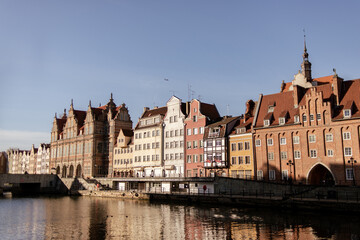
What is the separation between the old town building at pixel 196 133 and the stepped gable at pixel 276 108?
1247 cm

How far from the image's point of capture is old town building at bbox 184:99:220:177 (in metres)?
79.1

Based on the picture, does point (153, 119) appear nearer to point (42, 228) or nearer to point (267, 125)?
point (267, 125)

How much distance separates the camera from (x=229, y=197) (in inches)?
2354

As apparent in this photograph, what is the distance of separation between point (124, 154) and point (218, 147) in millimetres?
35128

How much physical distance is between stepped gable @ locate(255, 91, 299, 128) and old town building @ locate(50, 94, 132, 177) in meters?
50.5

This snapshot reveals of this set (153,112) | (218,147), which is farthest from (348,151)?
(153,112)

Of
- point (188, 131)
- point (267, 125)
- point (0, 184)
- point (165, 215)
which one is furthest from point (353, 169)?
point (0, 184)

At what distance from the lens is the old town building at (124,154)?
98.6 m

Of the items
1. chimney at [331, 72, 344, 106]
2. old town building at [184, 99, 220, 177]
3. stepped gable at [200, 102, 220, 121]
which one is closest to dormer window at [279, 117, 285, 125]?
chimney at [331, 72, 344, 106]

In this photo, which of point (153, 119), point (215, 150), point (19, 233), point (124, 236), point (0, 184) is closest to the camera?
point (124, 236)

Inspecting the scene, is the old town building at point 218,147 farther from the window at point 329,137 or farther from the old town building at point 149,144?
the window at point 329,137

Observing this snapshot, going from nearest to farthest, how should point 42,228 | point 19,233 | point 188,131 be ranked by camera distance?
1. point 19,233
2. point 42,228
3. point 188,131

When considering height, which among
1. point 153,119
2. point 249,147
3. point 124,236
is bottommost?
point 124,236

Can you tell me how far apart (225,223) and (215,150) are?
33.4 meters
